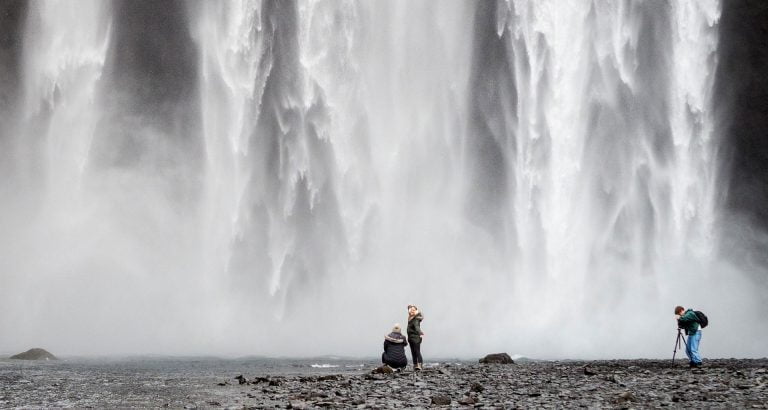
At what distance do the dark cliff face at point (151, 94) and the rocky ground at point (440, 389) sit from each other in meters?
27.5

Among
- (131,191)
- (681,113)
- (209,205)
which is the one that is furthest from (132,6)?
(681,113)

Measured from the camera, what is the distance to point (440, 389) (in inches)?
684

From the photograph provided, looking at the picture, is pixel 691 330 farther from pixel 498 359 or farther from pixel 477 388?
pixel 498 359

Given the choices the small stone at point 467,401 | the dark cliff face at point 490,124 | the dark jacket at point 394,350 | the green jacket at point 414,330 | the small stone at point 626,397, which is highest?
the dark cliff face at point 490,124

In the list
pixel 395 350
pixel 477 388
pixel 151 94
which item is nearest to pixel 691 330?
pixel 477 388

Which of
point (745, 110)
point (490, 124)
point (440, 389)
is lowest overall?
point (440, 389)

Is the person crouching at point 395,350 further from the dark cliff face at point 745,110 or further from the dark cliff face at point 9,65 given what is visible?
the dark cliff face at point 9,65

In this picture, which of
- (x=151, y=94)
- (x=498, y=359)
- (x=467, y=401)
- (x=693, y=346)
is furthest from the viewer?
(x=151, y=94)

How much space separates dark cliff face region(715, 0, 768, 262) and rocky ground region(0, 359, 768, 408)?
1016 inches

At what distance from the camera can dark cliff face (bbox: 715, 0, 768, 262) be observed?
148 feet

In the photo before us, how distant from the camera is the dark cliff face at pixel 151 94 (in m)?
49.9

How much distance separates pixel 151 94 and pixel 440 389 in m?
40.1

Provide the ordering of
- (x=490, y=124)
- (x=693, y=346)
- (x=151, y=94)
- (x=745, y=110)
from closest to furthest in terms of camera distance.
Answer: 1. (x=693, y=346)
2. (x=745, y=110)
3. (x=490, y=124)
4. (x=151, y=94)

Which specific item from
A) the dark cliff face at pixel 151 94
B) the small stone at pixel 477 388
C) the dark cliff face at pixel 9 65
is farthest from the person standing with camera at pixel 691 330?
the dark cliff face at pixel 9 65
